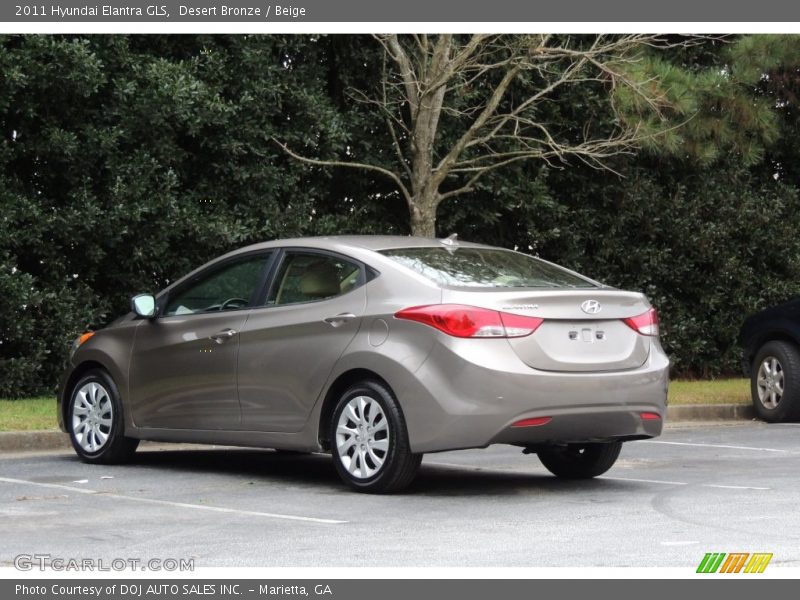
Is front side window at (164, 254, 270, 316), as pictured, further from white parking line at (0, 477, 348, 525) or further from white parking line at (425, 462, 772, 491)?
white parking line at (425, 462, 772, 491)

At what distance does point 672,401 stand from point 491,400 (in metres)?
7.50

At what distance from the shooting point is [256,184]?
1639cm

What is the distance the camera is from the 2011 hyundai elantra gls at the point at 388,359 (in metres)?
8.43

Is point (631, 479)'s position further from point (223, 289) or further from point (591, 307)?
point (223, 289)

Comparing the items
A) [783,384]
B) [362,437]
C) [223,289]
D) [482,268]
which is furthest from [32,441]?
[783,384]

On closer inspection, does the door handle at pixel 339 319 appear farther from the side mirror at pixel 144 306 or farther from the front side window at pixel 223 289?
the side mirror at pixel 144 306

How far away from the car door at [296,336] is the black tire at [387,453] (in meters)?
0.25

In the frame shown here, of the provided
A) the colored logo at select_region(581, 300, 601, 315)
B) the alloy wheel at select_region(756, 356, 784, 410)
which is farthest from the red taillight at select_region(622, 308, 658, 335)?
the alloy wheel at select_region(756, 356, 784, 410)

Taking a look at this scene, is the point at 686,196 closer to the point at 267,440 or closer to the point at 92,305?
the point at 92,305

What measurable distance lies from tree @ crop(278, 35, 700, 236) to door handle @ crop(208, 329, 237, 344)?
6321mm

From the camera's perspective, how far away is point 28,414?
13047mm

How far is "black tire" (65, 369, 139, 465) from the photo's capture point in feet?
34.4

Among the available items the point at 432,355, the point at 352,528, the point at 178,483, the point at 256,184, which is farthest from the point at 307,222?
the point at 352,528

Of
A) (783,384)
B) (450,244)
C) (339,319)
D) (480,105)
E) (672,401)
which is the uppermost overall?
(480,105)
